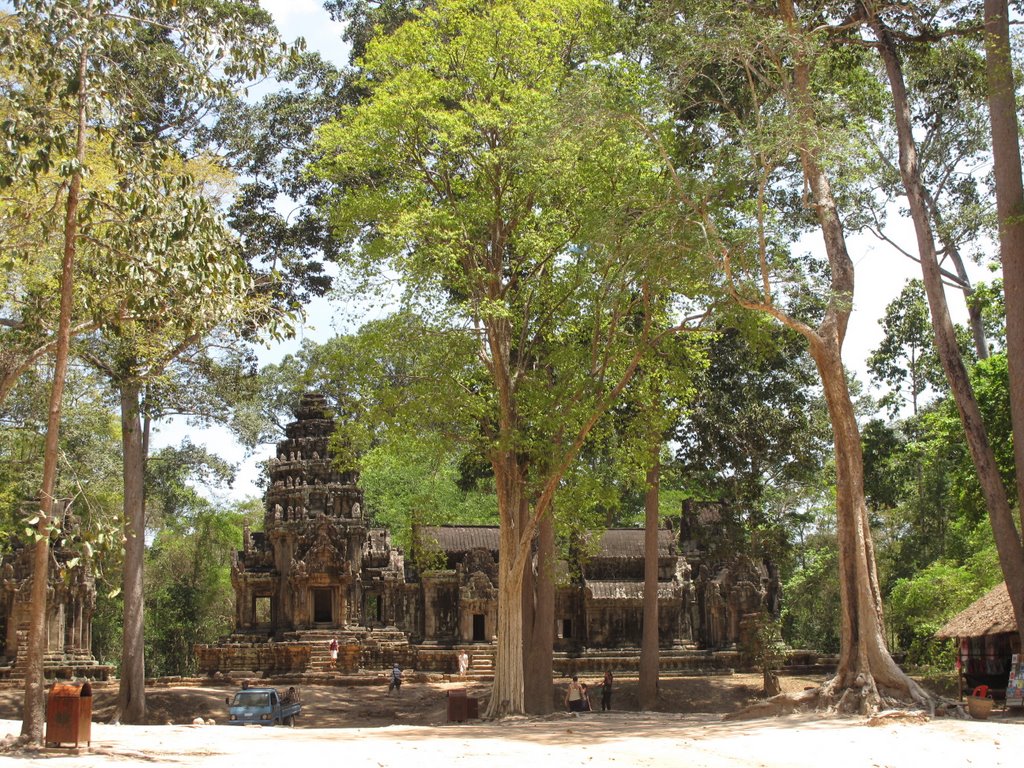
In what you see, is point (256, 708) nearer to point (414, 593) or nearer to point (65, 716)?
point (65, 716)

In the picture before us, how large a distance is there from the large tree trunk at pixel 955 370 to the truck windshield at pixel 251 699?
47.3ft

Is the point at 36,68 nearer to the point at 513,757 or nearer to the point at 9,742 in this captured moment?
the point at 9,742

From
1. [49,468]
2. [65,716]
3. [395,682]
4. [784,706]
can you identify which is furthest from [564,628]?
[49,468]

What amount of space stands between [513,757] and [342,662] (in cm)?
2311

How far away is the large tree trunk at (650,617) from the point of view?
27.5m

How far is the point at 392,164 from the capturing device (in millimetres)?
22359

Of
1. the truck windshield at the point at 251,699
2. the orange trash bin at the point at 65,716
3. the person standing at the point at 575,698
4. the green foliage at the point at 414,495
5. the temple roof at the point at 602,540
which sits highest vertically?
the green foliage at the point at 414,495

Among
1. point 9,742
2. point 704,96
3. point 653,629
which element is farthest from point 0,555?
point 704,96

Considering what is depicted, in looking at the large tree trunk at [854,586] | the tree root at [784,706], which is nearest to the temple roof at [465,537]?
the tree root at [784,706]

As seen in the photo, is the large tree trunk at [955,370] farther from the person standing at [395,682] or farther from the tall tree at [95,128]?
the person standing at [395,682]

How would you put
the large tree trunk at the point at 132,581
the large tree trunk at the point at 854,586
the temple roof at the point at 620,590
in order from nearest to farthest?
the large tree trunk at the point at 854,586
the large tree trunk at the point at 132,581
the temple roof at the point at 620,590

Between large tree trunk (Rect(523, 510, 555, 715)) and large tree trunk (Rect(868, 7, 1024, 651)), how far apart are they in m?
8.58

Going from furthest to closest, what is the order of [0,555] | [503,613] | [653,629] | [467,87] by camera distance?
1. [0,555]
2. [653,629]
3. [467,87]
4. [503,613]

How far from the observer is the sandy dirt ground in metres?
13.3
